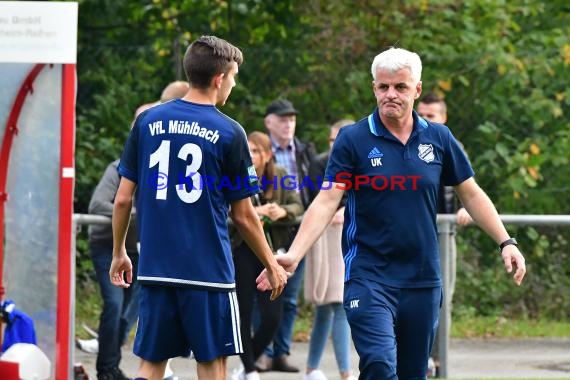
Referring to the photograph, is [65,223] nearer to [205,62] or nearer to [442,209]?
[205,62]

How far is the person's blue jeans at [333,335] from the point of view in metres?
10.6

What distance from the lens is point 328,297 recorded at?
35.1ft

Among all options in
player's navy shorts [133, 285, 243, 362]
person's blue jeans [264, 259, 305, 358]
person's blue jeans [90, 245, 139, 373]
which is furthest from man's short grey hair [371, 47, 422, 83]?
person's blue jeans [264, 259, 305, 358]

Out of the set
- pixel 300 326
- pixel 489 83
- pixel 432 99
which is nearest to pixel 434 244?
pixel 432 99

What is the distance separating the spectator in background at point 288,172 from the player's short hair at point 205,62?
13.7 feet

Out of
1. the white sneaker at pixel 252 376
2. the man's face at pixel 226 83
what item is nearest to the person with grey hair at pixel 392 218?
the man's face at pixel 226 83

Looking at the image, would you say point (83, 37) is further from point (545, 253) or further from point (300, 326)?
point (545, 253)

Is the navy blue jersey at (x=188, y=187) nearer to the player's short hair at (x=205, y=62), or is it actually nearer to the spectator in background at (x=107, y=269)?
the player's short hair at (x=205, y=62)

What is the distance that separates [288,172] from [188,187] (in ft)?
15.5

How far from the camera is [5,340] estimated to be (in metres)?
8.86

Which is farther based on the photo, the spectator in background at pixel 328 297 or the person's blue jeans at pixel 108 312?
the spectator in background at pixel 328 297

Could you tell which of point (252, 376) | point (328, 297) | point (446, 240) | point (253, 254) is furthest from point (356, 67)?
point (252, 376)

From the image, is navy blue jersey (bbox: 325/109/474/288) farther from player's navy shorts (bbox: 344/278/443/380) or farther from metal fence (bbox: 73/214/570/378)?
metal fence (bbox: 73/214/570/378)

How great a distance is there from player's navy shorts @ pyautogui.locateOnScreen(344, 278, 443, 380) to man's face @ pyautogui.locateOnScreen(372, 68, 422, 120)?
853mm
